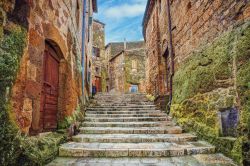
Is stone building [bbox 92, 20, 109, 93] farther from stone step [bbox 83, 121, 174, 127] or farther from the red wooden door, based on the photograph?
the red wooden door

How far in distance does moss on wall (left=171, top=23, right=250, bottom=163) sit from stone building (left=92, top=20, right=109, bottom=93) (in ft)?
61.6

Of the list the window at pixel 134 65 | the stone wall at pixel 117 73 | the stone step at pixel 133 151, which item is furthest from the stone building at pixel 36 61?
the window at pixel 134 65

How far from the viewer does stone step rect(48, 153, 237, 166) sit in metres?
2.93

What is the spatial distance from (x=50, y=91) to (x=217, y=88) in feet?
10.8

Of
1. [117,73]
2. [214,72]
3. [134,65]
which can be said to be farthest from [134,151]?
[117,73]

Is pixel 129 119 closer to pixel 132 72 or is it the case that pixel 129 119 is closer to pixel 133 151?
pixel 133 151

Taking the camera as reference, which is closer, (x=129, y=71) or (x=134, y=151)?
(x=134, y=151)

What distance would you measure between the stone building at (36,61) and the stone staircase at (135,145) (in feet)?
2.54

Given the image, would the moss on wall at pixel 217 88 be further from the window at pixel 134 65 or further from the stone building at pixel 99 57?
the stone building at pixel 99 57

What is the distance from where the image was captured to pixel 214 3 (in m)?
4.06

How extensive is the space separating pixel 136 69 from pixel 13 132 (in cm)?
2052

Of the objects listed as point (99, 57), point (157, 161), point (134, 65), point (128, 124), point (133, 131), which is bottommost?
point (157, 161)

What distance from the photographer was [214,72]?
3914 millimetres

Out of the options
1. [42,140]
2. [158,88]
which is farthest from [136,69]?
[42,140]
